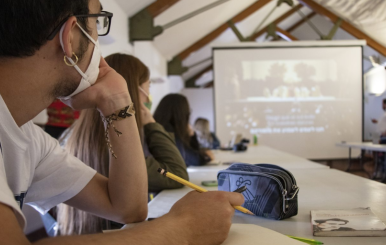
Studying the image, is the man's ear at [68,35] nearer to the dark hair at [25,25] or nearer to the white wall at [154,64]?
the dark hair at [25,25]

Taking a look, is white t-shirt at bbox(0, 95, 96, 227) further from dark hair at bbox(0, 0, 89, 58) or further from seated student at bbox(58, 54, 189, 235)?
seated student at bbox(58, 54, 189, 235)

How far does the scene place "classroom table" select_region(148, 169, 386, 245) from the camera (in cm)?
80

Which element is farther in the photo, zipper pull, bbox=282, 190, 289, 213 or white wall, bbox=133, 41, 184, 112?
white wall, bbox=133, 41, 184, 112

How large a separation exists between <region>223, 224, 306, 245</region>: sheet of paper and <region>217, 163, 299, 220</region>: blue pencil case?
17 cm

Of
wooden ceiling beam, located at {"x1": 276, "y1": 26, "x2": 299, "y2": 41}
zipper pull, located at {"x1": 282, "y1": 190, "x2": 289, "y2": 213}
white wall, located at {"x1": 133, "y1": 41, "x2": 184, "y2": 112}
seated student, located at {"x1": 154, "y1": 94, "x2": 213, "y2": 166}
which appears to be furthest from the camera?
wooden ceiling beam, located at {"x1": 276, "y1": 26, "x2": 299, "y2": 41}

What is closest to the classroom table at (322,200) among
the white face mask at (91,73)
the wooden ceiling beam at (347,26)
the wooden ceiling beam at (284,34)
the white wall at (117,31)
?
the white face mask at (91,73)

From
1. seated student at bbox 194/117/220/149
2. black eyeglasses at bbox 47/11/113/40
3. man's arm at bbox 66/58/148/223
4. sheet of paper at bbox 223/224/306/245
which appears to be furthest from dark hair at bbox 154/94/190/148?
seated student at bbox 194/117/220/149

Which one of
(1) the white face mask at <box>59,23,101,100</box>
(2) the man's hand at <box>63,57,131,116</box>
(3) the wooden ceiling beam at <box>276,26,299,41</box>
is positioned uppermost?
(3) the wooden ceiling beam at <box>276,26,299,41</box>

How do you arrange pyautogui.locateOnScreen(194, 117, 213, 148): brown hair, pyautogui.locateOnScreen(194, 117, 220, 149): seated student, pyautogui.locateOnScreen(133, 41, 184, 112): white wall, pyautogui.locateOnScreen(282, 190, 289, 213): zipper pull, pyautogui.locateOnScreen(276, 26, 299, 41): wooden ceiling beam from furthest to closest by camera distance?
pyautogui.locateOnScreen(276, 26, 299, 41): wooden ceiling beam < pyautogui.locateOnScreen(194, 117, 213, 148): brown hair < pyautogui.locateOnScreen(194, 117, 220, 149): seated student < pyautogui.locateOnScreen(133, 41, 184, 112): white wall < pyautogui.locateOnScreen(282, 190, 289, 213): zipper pull

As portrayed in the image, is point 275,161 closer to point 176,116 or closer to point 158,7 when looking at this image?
point 176,116

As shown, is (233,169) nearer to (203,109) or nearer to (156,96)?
(156,96)

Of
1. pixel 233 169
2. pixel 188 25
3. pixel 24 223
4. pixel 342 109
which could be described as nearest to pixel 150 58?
pixel 188 25

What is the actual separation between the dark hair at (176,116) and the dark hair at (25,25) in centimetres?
191

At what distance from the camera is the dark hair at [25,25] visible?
62 centimetres
